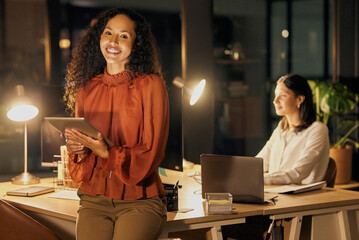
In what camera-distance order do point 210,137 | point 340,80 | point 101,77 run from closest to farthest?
point 101,77
point 210,137
point 340,80

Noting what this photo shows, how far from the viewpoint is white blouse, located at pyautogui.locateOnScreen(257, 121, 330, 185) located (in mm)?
3334

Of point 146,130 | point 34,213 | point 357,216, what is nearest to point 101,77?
point 146,130

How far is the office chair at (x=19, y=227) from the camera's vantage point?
2.60m

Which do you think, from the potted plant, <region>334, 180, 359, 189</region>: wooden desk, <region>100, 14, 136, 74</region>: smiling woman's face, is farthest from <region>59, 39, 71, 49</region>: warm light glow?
<region>334, 180, 359, 189</region>: wooden desk

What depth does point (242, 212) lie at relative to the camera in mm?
2555

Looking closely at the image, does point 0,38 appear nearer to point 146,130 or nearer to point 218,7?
point 218,7

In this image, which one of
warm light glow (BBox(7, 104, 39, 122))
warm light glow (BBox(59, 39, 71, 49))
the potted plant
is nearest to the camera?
warm light glow (BBox(7, 104, 39, 122))

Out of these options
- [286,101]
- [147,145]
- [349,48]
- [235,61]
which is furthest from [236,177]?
[349,48]

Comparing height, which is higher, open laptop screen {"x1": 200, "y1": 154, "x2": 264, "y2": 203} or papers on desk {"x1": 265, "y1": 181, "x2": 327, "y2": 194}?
open laptop screen {"x1": 200, "y1": 154, "x2": 264, "y2": 203}

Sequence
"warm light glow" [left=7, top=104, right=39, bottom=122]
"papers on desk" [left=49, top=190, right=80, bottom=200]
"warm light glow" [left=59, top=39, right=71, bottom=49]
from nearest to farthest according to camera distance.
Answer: "papers on desk" [left=49, top=190, right=80, bottom=200] < "warm light glow" [left=7, top=104, right=39, bottom=122] < "warm light glow" [left=59, top=39, right=71, bottom=49]

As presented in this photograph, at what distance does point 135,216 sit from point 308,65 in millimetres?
4628

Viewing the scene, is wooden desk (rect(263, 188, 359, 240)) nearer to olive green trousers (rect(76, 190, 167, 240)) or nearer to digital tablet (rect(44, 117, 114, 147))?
olive green trousers (rect(76, 190, 167, 240))

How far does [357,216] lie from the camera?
292 centimetres

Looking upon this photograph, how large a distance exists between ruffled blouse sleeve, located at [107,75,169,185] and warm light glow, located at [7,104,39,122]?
1273 mm
